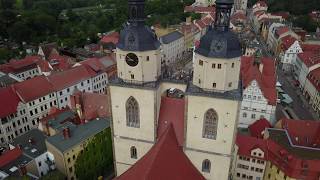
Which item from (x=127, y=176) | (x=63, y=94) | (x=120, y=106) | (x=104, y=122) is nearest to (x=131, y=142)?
(x=120, y=106)

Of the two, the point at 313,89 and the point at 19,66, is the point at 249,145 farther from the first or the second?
the point at 19,66

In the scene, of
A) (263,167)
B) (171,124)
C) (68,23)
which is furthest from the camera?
(68,23)

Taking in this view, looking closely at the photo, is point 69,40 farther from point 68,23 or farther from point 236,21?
point 236,21

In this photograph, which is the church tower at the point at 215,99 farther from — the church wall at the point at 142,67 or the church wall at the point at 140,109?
the church wall at the point at 142,67

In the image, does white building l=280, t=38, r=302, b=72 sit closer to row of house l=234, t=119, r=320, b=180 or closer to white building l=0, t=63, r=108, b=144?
row of house l=234, t=119, r=320, b=180

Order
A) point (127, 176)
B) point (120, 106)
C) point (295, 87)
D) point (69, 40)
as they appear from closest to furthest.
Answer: point (127, 176) → point (120, 106) → point (295, 87) → point (69, 40)

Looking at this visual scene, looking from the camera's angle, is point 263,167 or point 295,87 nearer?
point 263,167

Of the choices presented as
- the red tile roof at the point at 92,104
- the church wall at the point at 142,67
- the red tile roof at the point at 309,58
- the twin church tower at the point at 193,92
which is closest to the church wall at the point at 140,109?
the twin church tower at the point at 193,92
